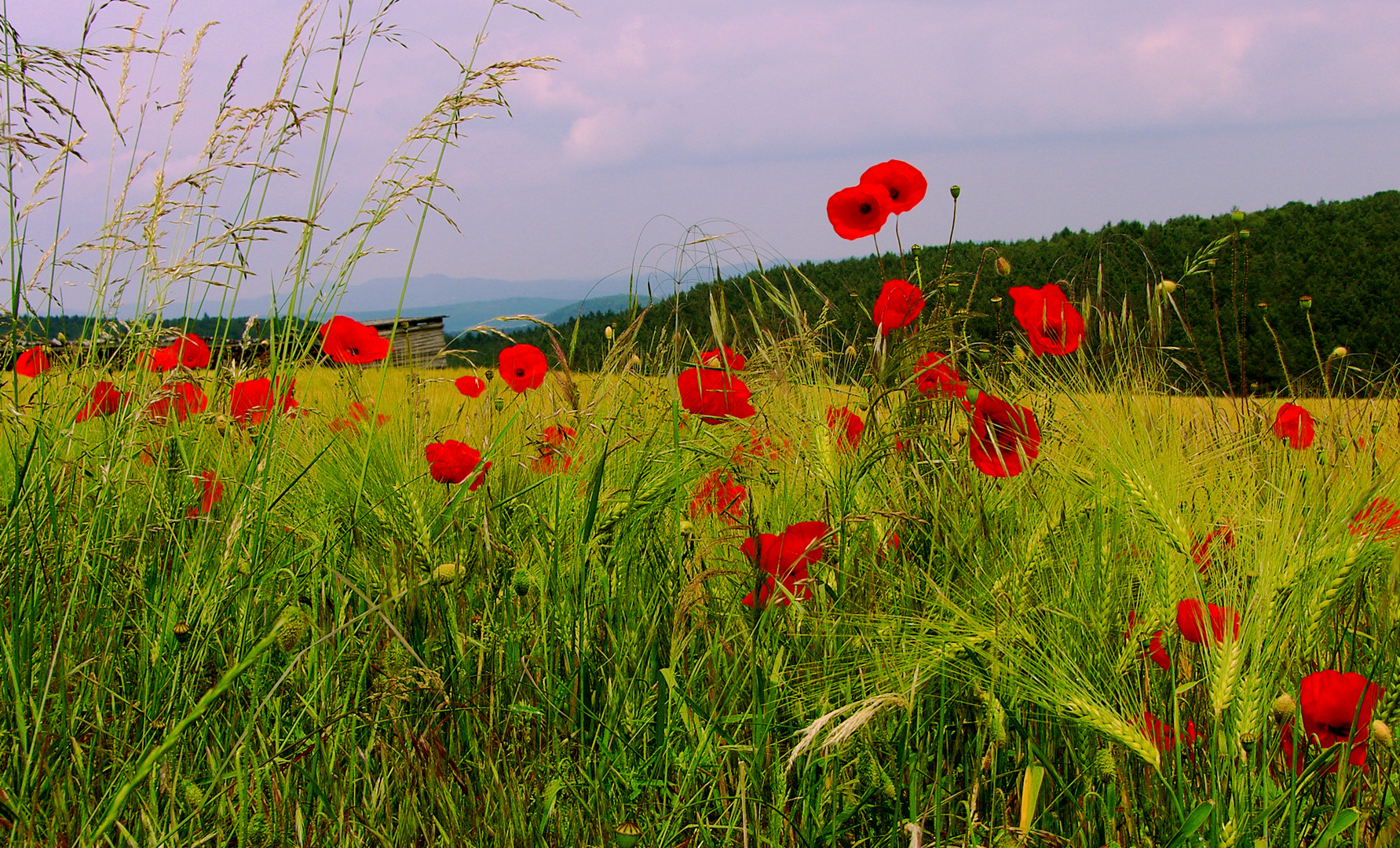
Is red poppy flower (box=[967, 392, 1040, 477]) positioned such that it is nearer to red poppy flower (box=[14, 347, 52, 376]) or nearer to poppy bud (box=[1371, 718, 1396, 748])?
poppy bud (box=[1371, 718, 1396, 748])

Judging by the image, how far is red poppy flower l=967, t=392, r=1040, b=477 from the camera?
3.62 ft

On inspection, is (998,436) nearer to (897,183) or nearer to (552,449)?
(897,183)

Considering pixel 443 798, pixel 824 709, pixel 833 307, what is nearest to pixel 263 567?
pixel 443 798

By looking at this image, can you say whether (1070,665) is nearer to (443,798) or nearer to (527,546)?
(443,798)

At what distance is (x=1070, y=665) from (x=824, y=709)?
27cm

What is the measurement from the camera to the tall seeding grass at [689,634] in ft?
2.88

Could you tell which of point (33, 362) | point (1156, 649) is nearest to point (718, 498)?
point (1156, 649)

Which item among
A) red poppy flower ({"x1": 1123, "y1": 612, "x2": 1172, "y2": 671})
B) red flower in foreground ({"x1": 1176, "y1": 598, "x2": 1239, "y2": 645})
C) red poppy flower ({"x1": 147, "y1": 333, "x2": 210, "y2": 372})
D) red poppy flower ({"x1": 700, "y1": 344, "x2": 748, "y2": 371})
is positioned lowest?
red poppy flower ({"x1": 1123, "y1": 612, "x2": 1172, "y2": 671})

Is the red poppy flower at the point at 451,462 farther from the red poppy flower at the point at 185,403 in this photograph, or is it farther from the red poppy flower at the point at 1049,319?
the red poppy flower at the point at 1049,319

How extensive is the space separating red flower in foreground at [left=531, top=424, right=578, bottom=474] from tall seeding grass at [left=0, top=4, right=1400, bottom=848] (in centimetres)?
4

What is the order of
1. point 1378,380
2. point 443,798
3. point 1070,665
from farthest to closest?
point 1378,380 → point 443,798 → point 1070,665

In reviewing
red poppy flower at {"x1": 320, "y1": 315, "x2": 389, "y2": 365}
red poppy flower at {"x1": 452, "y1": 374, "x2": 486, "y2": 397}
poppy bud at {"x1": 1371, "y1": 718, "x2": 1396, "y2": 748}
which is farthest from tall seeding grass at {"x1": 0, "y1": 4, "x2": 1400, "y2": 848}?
red poppy flower at {"x1": 452, "y1": 374, "x2": 486, "y2": 397}

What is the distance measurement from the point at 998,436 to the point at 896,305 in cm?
25

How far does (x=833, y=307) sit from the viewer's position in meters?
1.44
